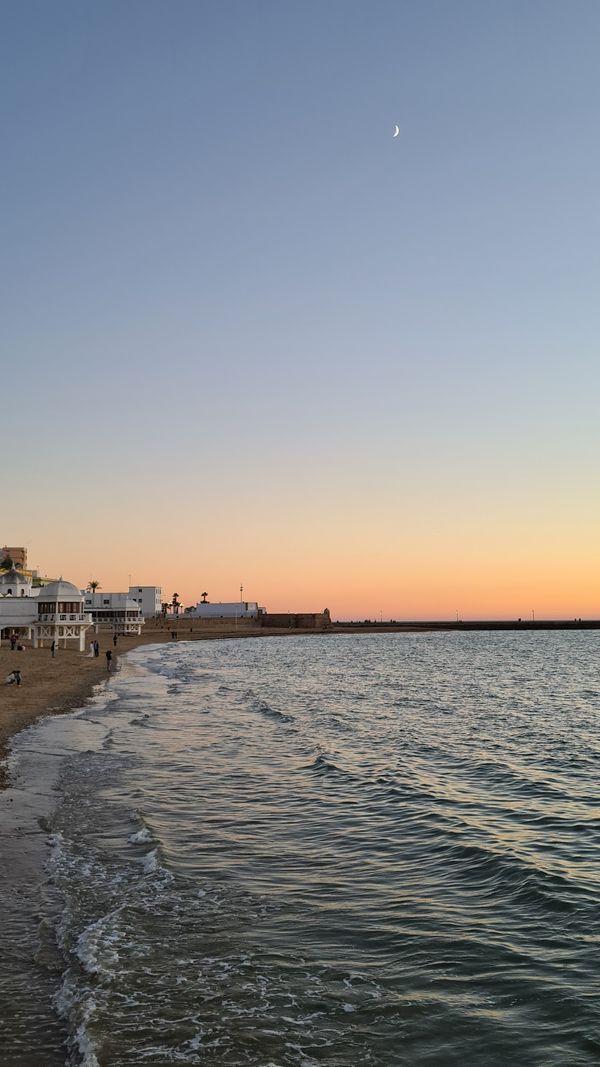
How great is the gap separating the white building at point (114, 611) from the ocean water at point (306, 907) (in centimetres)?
14256

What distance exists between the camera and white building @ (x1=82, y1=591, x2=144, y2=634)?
17000 cm

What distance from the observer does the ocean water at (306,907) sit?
916cm

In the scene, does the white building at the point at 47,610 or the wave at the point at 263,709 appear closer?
the wave at the point at 263,709

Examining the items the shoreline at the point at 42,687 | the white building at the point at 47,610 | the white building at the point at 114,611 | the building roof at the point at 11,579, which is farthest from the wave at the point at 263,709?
the white building at the point at 114,611

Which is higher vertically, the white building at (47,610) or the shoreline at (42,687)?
the white building at (47,610)

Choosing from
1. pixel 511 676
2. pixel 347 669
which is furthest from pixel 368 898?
pixel 347 669

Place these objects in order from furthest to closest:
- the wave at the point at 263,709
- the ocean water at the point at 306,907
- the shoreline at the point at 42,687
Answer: the wave at the point at 263,709 < the shoreline at the point at 42,687 < the ocean water at the point at 306,907

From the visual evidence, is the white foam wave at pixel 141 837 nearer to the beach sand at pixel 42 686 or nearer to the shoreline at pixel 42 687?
the shoreline at pixel 42 687

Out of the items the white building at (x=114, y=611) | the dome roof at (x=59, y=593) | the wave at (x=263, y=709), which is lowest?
the wave at (x=263, y=709)

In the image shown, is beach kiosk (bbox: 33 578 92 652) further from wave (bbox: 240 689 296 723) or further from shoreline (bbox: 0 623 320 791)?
wave (bbox: 240 689 296 723)

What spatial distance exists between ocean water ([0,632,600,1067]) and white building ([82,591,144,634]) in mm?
142559

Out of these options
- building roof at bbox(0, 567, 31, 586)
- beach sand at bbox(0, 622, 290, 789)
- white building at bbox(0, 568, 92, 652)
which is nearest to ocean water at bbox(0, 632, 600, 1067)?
beach sand at bbox(0, 622, 290, 789)

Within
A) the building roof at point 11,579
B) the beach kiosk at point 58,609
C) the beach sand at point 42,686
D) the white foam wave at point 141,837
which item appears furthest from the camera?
the building roof at point 11,579

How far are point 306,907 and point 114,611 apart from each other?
533 feet
